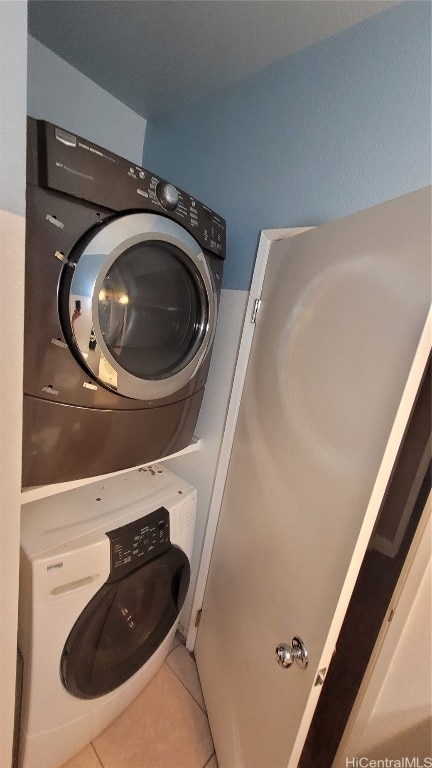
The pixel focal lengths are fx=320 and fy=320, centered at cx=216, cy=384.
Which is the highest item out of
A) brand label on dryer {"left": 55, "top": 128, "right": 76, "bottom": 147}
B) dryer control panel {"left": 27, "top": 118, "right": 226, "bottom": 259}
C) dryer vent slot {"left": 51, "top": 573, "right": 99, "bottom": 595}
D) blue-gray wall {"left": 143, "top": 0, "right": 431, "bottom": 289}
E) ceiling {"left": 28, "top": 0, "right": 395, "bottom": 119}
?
ceiling {"left": 28, "top": 0, "right": 395, "bottom": 119}

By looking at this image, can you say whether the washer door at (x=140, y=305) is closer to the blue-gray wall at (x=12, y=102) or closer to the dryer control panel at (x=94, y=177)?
the dryer control panel at (x=94, y=177)

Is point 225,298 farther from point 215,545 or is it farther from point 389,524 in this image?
point 389,524

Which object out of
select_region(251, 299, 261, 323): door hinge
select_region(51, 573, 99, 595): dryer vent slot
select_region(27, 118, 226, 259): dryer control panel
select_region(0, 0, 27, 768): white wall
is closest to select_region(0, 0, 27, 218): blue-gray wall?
select_region(0, 0, 27, 768): white wall

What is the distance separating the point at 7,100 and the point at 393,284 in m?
0.71

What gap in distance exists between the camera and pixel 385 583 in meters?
1.37

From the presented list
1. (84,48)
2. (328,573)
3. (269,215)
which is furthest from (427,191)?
(84,48)

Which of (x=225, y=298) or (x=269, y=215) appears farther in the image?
(x=225, y=298)

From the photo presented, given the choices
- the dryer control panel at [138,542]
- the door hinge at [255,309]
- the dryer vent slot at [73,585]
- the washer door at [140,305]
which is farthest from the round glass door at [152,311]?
the dryer vent slot at [73,585]

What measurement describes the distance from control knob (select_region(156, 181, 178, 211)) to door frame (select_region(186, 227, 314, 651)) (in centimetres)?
38

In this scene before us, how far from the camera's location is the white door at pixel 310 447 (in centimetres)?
61

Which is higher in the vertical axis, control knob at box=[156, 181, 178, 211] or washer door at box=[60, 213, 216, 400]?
control knob at box=[156, 181, 178, 211]

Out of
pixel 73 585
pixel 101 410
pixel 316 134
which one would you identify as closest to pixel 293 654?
pixel 73 585

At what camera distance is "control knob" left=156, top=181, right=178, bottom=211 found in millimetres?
878

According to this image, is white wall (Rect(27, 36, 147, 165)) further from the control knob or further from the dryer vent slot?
the dryer vent slot
